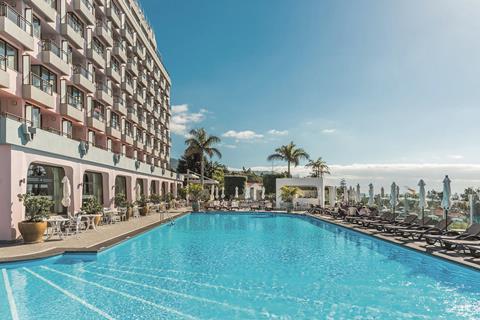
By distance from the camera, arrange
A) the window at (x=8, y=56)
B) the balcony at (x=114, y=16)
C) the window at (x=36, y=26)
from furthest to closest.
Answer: the balcony at (x=114, y=16) < the window at (x=36, y=26) < the window at (x=8, y=56)

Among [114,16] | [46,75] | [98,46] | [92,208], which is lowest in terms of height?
[92,208]

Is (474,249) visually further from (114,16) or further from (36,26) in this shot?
(114,16)

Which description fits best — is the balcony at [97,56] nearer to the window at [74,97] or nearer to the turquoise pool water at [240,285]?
the window at [74,97]

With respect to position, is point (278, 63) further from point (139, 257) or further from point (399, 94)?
point (139, 257)

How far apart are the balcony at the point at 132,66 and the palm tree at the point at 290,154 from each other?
20.9 metres

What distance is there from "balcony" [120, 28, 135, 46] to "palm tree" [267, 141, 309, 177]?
22.9 m

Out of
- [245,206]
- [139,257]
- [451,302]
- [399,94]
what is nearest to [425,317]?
[451,302]

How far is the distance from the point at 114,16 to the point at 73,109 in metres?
12.7

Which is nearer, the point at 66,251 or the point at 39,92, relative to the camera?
the point at 66,251

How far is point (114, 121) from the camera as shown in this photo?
32719 mm

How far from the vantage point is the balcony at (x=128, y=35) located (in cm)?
3423

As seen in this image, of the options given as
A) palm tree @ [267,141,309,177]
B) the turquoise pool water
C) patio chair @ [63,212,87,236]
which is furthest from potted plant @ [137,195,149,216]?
palm tree @ [267,141,309,177]

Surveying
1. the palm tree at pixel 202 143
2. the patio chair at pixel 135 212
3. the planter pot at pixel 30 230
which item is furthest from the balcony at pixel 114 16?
the planter pot at pixel 30 230

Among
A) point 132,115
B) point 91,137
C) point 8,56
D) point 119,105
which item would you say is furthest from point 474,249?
point 132,115
